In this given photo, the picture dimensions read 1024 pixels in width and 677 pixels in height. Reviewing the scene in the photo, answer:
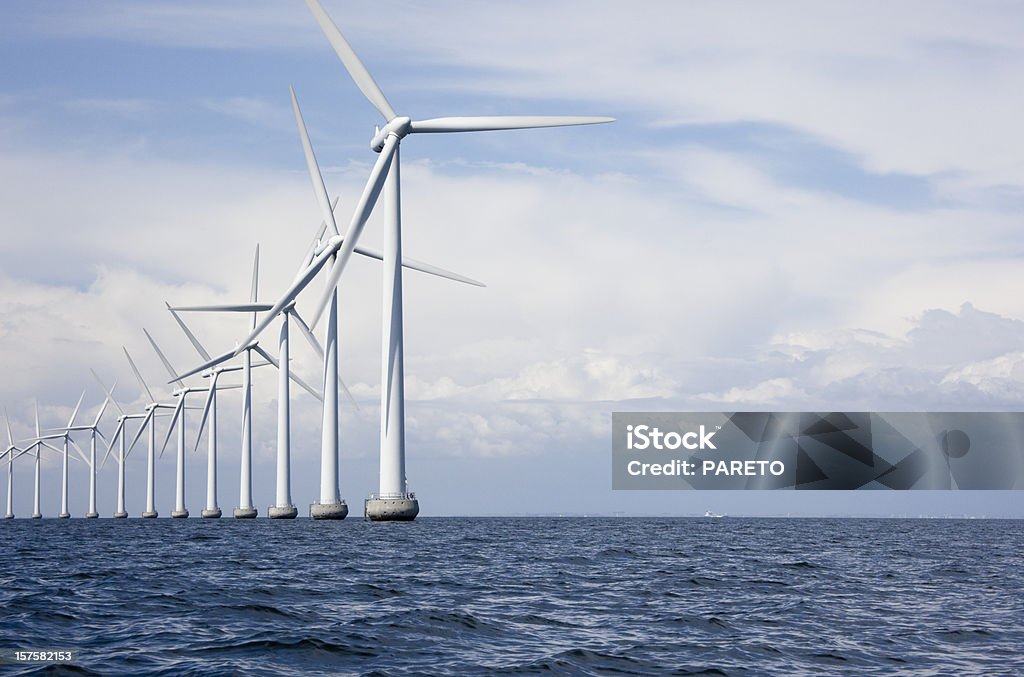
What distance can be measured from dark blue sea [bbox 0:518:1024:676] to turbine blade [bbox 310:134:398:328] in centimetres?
3629

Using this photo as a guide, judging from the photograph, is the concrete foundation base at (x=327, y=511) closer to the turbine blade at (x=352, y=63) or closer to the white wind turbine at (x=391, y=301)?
the white wind turbine at (x=391, y=301)

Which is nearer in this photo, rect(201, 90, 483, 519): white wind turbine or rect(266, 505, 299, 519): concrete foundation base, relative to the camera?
Result: rect(201, 90, 483, 519): white wind turbine

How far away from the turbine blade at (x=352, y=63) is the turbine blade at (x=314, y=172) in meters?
13.9

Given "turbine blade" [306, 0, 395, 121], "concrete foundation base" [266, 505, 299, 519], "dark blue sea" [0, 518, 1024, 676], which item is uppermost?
"turbine blade" [306, 0, 395, 121]

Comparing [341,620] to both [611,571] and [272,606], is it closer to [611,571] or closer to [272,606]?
[272,606]

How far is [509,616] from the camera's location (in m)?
31.0

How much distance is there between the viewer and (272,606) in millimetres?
32844

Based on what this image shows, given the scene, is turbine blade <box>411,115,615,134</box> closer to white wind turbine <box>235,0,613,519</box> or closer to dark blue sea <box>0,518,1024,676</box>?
white wind turbine <box>235,0,613,519</box>

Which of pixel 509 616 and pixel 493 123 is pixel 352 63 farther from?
pixel 509 616

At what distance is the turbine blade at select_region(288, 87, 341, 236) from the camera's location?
11656cm

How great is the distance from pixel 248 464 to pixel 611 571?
457 feet

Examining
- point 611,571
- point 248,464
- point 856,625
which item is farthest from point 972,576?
point 248,464

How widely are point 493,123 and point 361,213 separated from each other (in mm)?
13163

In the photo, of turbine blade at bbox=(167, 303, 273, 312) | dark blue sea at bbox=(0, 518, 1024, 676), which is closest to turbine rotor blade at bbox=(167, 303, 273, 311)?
turbine blade at bbox=(167, 303, 273, 312)
